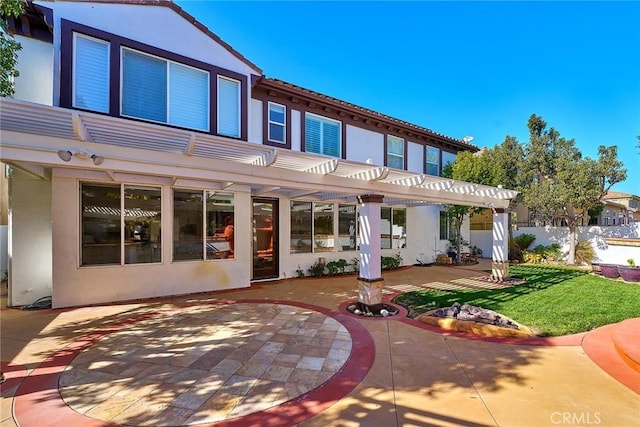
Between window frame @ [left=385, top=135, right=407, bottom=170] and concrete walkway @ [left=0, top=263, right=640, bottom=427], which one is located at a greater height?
window frame @ [left=385, top=135, right=407, bottom=170]

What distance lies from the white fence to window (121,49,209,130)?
694 inches

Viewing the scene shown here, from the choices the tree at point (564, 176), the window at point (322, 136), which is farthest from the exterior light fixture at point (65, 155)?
the tree at point (564, 176)

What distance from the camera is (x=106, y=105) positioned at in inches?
263

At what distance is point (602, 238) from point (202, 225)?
1766cm

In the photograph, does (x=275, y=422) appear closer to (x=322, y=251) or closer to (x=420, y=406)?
(x=420, y=406)

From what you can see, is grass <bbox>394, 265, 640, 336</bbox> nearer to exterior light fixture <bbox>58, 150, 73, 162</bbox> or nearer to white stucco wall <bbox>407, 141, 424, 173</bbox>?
white stucco wall <bbox>407, 141, 424, 173</bbox>

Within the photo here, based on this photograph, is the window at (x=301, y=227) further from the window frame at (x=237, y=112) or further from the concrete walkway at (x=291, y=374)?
the concrete walkway at (x=291, y=374)

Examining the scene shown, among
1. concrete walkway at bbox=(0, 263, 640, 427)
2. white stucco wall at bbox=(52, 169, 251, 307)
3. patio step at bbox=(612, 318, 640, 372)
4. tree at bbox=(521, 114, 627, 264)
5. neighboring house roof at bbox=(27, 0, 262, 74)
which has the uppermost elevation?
neighboring house roof at bbox=(27, 0, 262, 74)

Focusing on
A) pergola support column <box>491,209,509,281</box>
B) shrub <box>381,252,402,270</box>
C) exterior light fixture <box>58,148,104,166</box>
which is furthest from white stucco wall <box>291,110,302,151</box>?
pergola support column <box>491,209,509,281</box>

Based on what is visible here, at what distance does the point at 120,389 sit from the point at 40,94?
25.2 feet

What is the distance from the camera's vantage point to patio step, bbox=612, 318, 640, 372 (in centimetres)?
399

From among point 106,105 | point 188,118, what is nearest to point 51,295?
point 106,105

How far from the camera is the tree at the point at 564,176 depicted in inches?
504

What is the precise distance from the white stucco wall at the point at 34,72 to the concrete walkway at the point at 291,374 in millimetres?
5192
